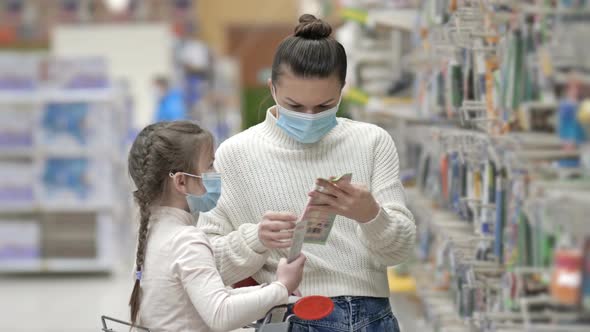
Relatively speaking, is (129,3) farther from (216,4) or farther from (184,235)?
(184,235)

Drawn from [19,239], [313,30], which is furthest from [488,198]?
[19,239]

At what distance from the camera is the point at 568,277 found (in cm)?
173

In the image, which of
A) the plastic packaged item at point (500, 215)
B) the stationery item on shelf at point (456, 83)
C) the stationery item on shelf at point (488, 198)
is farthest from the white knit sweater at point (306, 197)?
the stationery item on shelf at point (456, 83)

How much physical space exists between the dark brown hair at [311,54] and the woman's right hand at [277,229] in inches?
12.9

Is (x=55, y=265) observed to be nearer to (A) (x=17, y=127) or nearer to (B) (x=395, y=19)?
(A) (x=17, y=127)

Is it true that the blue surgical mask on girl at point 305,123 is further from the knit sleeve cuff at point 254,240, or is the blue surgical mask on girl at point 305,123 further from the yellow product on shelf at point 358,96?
the yellow product on shelf at point 358,96

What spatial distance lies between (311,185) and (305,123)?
0.54 ft

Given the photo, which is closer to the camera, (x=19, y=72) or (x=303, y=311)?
(x=303, y=311)

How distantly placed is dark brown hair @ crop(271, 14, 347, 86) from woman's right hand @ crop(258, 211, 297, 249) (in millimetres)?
327

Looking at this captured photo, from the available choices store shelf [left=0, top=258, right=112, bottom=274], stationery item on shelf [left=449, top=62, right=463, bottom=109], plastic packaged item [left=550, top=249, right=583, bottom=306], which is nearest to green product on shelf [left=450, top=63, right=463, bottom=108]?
stationery item on shelf [left=449, top=62, right=463, bottom=109]

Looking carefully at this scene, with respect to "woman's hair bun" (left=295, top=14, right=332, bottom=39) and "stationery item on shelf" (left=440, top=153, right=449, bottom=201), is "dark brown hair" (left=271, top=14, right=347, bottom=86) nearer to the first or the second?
"woman's hair bun" (left=295, top=14, right=332, bottom=39)

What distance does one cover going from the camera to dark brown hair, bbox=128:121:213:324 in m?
2.46

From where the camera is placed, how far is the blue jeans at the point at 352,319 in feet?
7.91

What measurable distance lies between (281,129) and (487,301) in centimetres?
94
